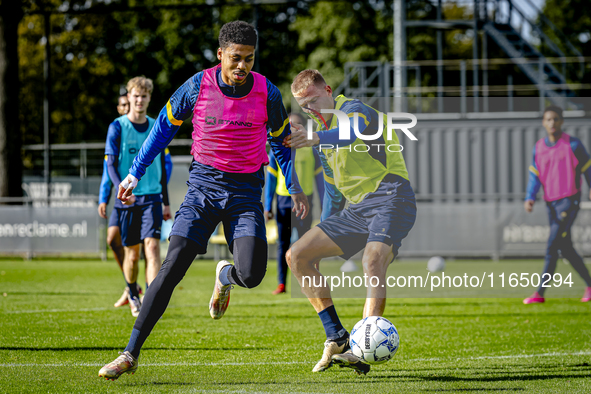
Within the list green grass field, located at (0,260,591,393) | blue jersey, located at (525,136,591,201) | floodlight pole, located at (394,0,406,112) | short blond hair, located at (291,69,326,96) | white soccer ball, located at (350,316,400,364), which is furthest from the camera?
floodlight pole, located at (394,0,406,112)

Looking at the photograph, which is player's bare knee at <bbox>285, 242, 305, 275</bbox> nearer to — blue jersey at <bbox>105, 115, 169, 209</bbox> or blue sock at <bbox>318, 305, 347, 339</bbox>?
blue sock at <bbox>318, 305, 347, 339</bbox>

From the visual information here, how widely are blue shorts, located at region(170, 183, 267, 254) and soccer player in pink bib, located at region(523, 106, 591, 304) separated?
507 centimetres

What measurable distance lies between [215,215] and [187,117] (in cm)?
67

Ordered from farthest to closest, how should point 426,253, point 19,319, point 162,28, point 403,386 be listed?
point 162,28, point 426,253, point 19,319, point 403,386

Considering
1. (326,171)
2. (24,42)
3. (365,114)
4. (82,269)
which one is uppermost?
(24,42)

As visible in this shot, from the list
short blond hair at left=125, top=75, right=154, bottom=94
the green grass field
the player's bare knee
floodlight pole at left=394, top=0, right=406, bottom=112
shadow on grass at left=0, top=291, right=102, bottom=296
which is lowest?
shadow on grass at left=0, top=291, right=102, bottom=296

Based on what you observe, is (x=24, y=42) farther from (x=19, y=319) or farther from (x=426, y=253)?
(x=19, y=319)

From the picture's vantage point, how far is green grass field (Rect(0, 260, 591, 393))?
4.37 meters

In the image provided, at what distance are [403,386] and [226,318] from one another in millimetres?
3381

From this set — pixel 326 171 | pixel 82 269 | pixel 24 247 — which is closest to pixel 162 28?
pixel 24 247

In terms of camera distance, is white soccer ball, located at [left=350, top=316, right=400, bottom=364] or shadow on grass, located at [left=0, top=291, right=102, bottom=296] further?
shadow on grass, located at [left=0, top=291, right=102, bottom=296]

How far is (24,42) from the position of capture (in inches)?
1447

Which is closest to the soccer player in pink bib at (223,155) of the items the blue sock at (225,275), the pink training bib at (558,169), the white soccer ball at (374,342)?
the blue sock at (225,275)

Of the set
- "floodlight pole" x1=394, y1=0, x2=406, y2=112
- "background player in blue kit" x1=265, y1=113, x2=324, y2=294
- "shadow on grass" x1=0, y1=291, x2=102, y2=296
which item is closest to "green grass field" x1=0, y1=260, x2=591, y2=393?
"shadow on grass" x1=0, y1=291, x2=102, y2=296
